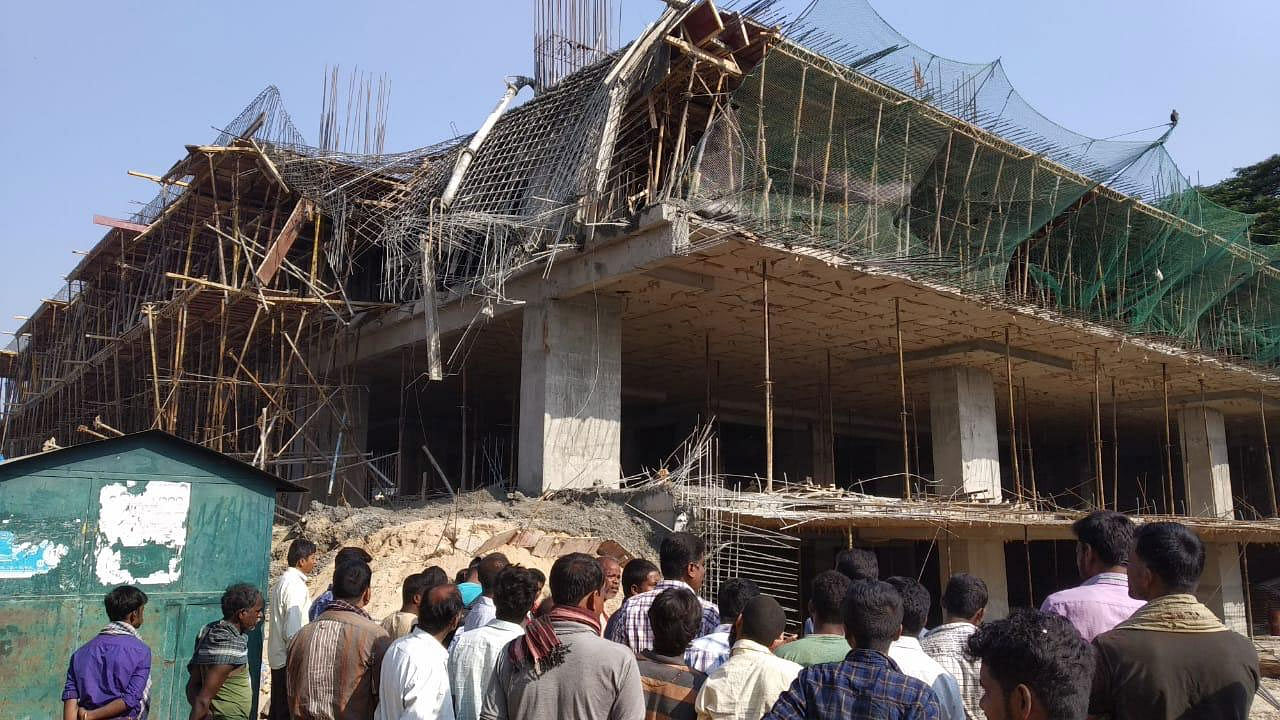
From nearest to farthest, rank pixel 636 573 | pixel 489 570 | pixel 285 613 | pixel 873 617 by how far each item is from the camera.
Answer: pixel 873 617 → pixel 636 573 → pixel 489 570 → pixel 285 613

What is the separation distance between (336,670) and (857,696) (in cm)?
274

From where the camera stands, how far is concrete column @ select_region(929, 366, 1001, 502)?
18.6 m

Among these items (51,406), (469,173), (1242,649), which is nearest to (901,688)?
(1242,649)

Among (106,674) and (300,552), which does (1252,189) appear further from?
(106,674)

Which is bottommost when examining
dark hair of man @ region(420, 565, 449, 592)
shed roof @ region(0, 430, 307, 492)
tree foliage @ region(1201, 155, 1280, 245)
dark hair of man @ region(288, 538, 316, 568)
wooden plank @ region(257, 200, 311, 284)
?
dark hair of man @ region(420, 565, 449, 592)

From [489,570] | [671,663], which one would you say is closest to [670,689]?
[671,663]

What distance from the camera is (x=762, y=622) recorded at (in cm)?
365

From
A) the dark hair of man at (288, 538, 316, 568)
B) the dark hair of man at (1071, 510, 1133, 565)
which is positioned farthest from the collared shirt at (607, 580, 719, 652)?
the dark hair of man at (288, 538, 316, 568)

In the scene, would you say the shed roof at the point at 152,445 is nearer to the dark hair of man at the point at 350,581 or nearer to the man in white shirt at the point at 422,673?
the dark hair of man at the point at 350,581

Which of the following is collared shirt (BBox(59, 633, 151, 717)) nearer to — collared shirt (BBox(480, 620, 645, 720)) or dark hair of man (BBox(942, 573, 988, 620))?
collared shirt (BBox(480, 620, 645, 720))

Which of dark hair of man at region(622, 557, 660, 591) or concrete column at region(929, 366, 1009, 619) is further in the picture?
concrete column at region(929, 366, 1009, 619)

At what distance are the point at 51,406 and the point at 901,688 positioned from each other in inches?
1144

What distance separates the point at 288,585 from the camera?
642cm

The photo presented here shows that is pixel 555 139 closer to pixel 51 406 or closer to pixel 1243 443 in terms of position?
pixel 51 406
